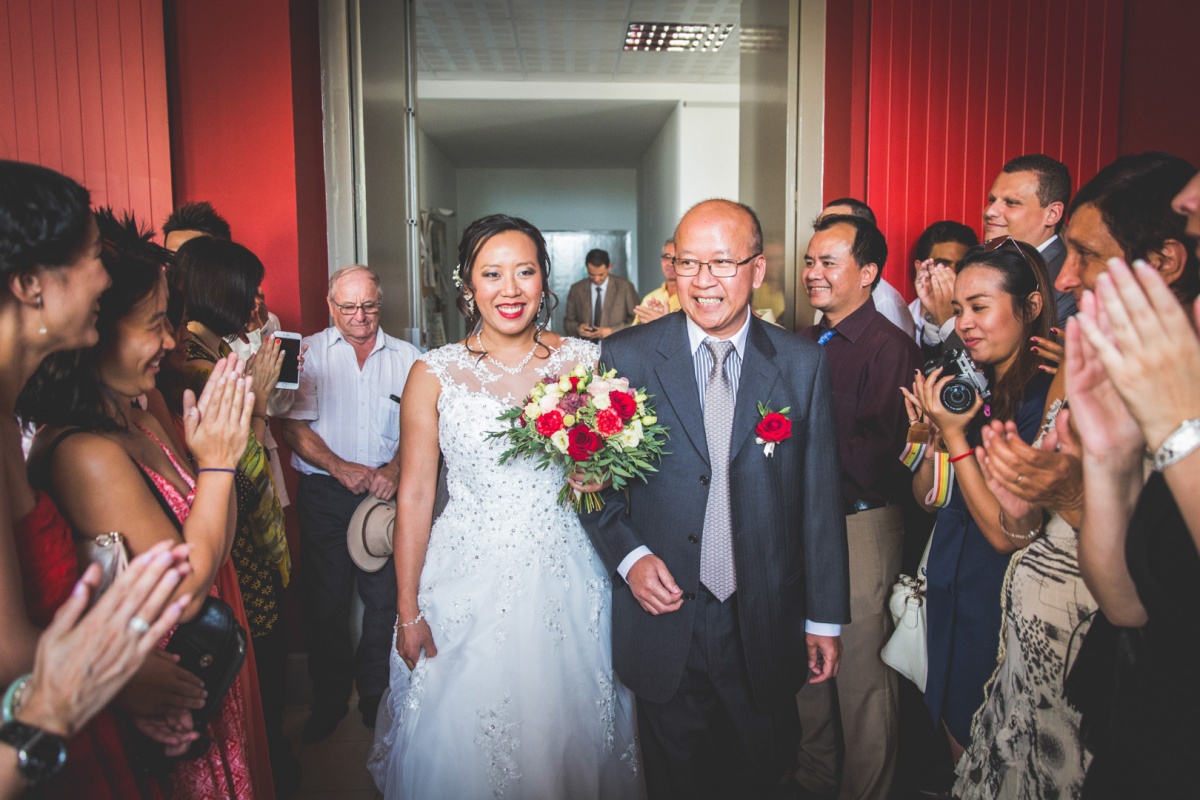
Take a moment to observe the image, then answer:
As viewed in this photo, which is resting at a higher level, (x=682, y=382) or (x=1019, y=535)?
(x=682, y=382)

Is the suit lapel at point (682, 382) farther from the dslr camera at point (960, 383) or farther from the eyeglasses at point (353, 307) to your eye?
the eyeglasses at point (353, 307)

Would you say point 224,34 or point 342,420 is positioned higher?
point 224,34

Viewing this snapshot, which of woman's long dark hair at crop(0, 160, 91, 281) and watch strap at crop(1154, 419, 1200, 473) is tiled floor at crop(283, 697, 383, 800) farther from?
watch strap at crop(1154, 419, 1200, 473)

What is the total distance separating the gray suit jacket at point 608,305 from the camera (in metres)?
9.40

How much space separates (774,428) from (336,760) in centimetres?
237

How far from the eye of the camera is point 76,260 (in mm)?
1210

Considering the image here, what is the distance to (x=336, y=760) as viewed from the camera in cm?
307

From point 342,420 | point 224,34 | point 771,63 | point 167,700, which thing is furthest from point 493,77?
point 167,700

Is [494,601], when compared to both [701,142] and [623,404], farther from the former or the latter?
[701,142]

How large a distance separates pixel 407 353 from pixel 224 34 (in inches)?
63.2

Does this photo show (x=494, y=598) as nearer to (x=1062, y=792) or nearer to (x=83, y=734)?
(x=83, y=734)

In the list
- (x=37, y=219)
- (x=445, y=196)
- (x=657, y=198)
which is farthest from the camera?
(x=445, y=196)

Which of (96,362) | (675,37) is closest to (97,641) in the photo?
(96,362)

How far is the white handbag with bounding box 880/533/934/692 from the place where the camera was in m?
2.37
